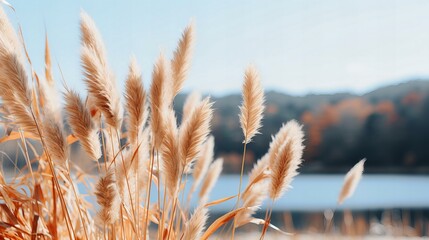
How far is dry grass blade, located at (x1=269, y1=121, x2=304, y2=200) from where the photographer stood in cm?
127

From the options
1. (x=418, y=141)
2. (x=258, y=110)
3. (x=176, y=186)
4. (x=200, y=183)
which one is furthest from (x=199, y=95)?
(x=418, y=141)

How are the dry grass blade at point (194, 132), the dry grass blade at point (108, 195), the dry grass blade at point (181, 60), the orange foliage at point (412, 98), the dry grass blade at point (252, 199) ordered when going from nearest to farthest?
the dry grass blade at point (108, 195) → the dry grass blade at point (194, 132) → the dry grass blade at point (181, 60) → the dry grass blade at point (252, 199) → the orange foliage at point (412, 98)

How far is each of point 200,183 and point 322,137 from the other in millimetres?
38356

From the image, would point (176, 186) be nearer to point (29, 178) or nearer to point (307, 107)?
point (29, 178)

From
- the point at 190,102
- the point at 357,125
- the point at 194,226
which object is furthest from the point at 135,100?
the point at 357,125

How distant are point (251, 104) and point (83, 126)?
0.38 meters

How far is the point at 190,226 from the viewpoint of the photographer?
1208 millimetres

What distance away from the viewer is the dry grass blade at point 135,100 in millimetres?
1207

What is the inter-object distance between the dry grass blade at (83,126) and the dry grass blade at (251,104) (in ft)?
1.16

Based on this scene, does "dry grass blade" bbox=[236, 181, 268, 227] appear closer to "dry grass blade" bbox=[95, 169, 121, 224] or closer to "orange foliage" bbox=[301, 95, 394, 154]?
"dry grass blade" bbox=[95, 169, 121, 224]

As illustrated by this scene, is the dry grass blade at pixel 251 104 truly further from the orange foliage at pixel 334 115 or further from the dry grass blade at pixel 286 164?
the orange foliage at pixel 334 115

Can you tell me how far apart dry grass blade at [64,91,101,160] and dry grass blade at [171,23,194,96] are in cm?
25

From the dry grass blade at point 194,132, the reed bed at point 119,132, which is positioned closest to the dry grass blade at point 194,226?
the reed bed at point 119,132

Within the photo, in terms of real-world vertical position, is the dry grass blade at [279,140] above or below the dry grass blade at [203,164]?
above
